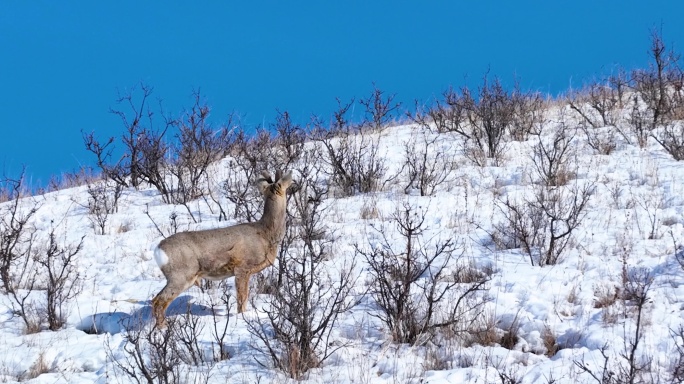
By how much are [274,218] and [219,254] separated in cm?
94

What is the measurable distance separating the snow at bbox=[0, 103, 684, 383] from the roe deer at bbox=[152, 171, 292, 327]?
6.6 inches

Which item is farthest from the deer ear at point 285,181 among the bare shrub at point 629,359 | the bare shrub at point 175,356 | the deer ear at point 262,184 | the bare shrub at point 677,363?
the bare shrub at point 677,363

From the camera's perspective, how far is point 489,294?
7430mm

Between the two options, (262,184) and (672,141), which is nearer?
(262,184)

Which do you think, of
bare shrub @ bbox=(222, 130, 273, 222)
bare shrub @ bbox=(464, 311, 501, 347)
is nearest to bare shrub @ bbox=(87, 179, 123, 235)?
bare shrub @ bbox=(222, 130, 273, 222)

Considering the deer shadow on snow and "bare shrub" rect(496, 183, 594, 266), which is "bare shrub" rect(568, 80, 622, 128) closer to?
"bare shrub" rect(496, 183, 594, 266)

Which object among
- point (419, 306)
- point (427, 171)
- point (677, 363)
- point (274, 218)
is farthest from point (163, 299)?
point (427, 171)

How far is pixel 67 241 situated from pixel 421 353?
249 inches

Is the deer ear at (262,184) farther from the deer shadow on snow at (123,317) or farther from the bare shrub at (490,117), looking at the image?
the bare shrub at (490,117)

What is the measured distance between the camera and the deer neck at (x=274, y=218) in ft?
27.1

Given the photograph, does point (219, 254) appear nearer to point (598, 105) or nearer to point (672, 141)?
point (672, 141)

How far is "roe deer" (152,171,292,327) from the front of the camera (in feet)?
24.0

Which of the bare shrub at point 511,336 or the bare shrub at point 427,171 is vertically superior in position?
the bare shrub at point 427,171

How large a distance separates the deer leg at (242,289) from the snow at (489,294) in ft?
0.41
